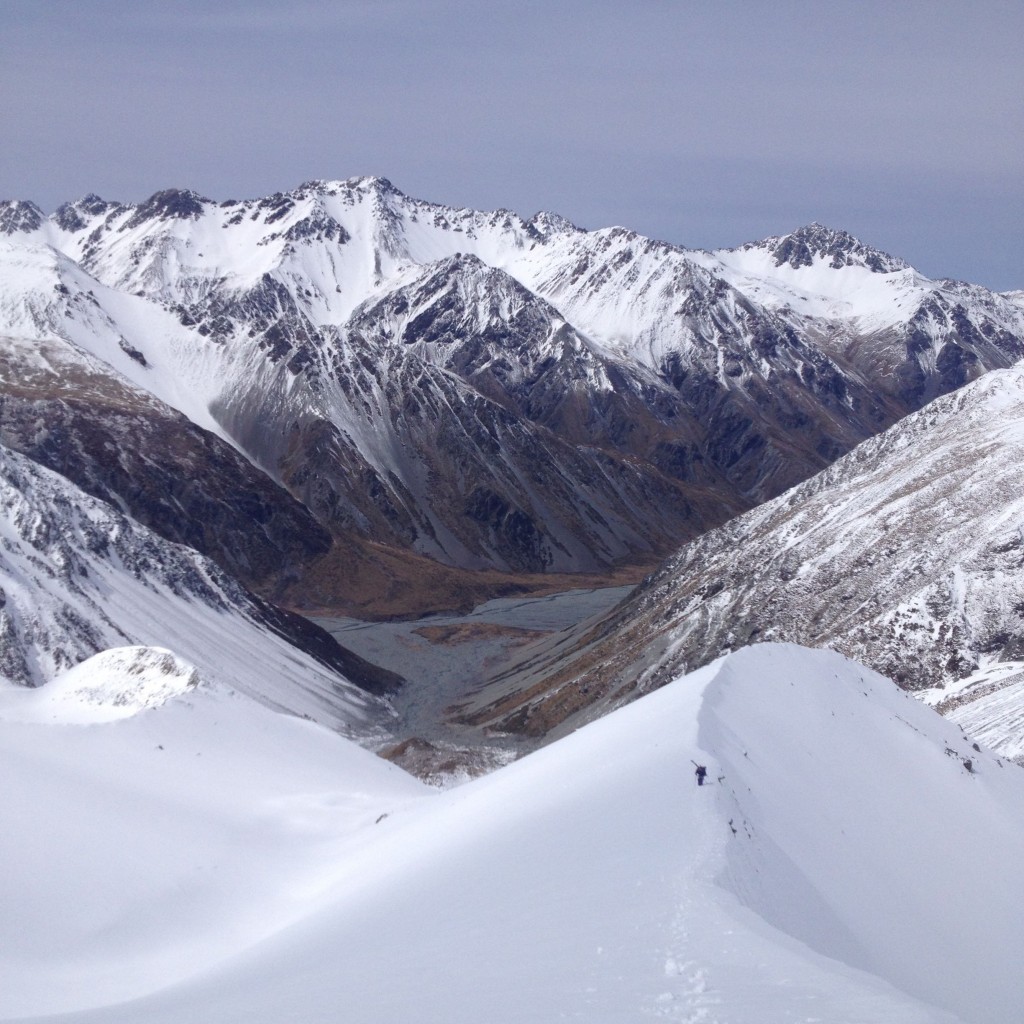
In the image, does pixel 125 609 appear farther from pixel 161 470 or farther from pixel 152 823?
pixel 161 470

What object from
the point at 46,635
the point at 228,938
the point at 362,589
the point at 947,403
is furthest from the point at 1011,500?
the point at 362,589

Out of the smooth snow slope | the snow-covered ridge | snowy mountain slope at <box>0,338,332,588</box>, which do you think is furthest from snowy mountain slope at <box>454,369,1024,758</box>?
snowy mountain slope at <box>0,338,332,588</box>

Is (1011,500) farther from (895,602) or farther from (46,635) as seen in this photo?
(46,635)

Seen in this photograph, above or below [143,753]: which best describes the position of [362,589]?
below

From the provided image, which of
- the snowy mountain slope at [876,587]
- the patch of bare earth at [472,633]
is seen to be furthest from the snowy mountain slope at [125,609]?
the patch of bare earth at [472,633]

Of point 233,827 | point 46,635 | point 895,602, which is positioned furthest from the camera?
point 46,635

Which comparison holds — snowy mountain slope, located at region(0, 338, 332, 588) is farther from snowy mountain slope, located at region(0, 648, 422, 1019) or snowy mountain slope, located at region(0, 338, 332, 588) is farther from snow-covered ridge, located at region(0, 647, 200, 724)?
snowy mountain slope, located at region(0, 648, 422, 1019)

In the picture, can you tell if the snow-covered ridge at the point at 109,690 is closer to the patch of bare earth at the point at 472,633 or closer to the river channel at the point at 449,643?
the river channel at the point at 449,643

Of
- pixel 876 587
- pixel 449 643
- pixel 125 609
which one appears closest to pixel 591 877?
pixel 876 587
